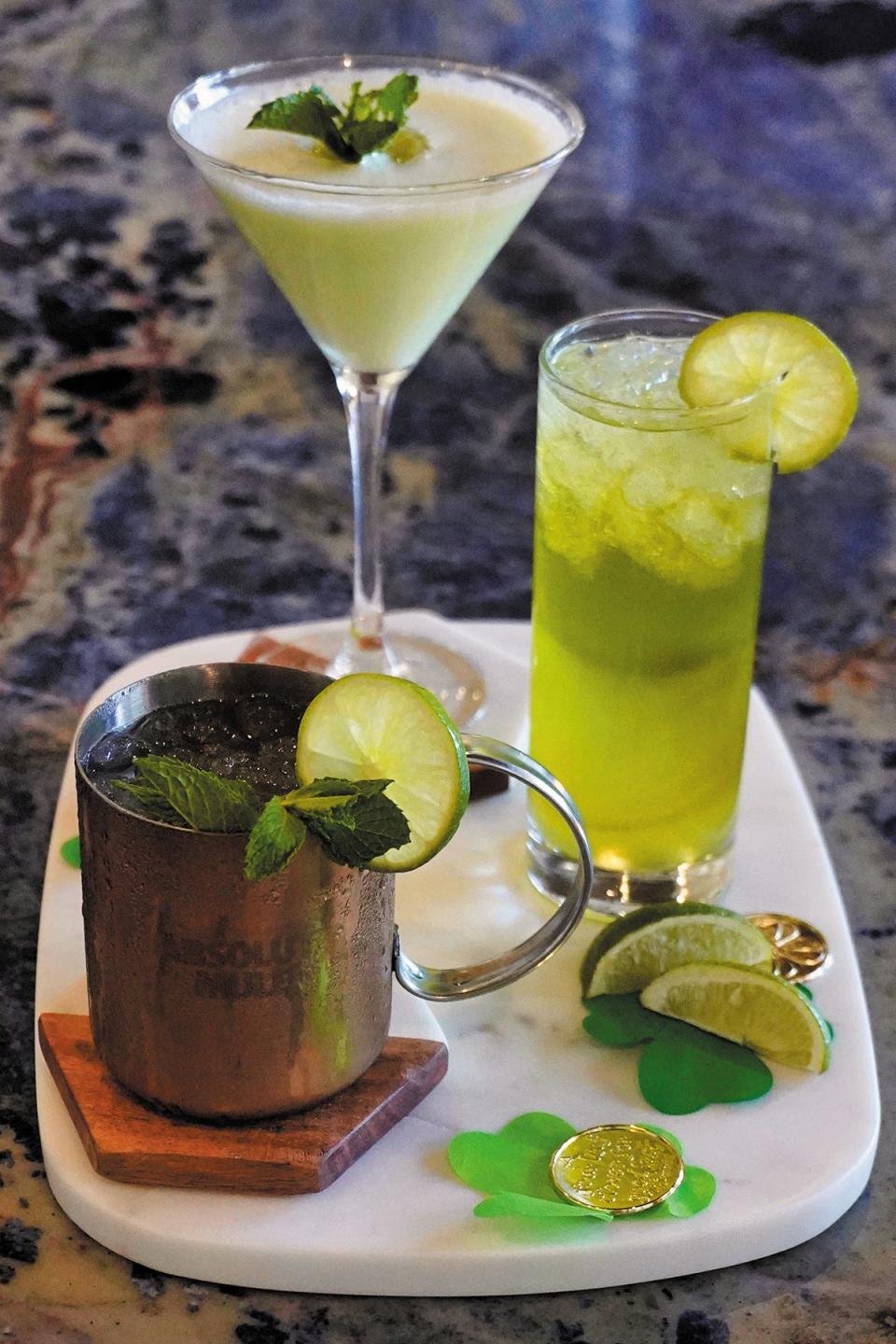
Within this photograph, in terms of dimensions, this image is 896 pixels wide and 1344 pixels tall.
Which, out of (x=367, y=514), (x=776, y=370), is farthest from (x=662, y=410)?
(x=367, y=514)

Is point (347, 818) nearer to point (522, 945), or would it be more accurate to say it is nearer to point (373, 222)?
point (522, 945)

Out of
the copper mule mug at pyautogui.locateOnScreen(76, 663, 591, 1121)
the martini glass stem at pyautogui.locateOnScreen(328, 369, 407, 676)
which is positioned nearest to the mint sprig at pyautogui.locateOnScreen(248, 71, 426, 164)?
the martini glass stem at pyautogui.locateOnScreen(328, 369, 407, 676)

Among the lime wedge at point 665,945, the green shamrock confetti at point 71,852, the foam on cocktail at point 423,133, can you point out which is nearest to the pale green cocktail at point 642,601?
the lime wedge at point 665,945

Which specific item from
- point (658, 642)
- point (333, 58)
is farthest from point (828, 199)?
point (658, 642)

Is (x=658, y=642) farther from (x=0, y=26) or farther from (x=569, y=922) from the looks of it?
(x=0, y=26)

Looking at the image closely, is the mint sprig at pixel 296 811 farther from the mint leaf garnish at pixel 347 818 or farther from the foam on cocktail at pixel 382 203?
the foam on cocktail at pixel 382 203

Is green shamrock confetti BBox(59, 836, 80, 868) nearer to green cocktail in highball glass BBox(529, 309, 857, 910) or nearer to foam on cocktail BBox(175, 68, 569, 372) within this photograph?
green cocktail in highball glass BBox(529, 309, 857, 910)
